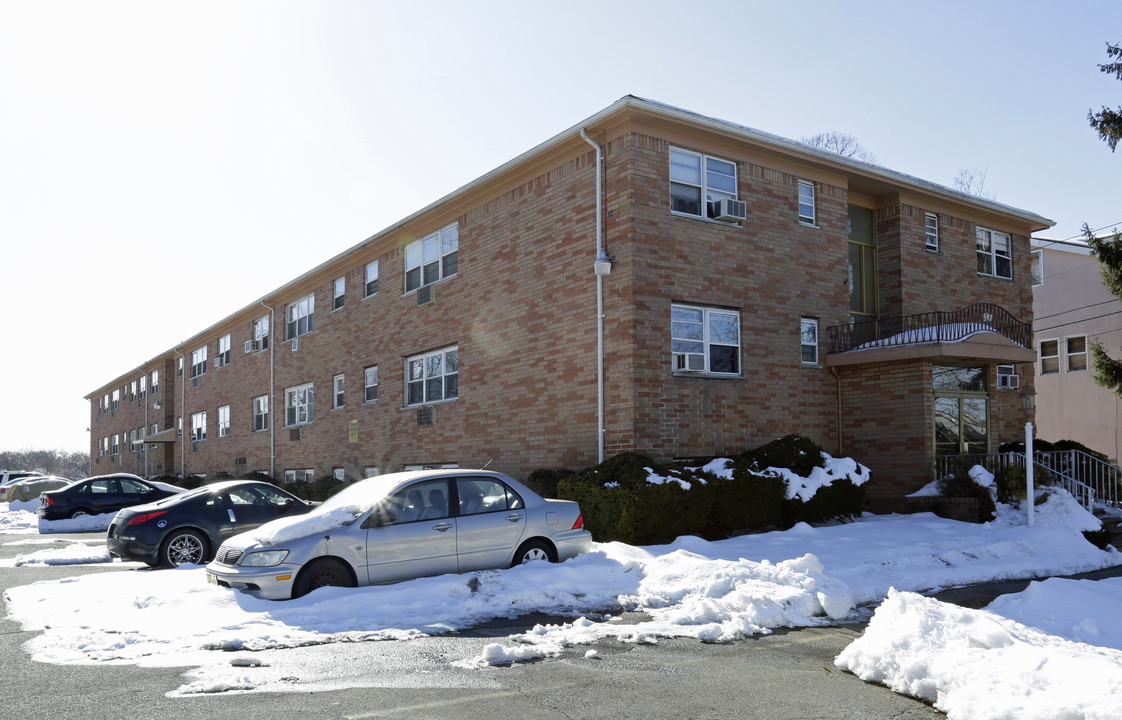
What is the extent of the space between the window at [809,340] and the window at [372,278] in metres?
12.1

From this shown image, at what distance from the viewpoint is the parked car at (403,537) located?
895 cm

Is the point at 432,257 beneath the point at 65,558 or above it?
above

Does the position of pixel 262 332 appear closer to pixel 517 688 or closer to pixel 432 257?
pixel 432 257

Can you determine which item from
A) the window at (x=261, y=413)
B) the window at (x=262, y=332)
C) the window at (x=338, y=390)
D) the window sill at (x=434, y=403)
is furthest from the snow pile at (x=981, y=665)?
the window at (x=262, y=332)

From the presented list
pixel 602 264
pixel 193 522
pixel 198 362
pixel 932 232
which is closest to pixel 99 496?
pixel 193 522

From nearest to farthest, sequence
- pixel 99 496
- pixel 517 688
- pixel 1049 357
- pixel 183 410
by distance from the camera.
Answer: pixel 517 688, pixel 99 496, pixel 1049 357, pixel 183 410

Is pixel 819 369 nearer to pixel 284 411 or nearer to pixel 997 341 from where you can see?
pixel 997 341

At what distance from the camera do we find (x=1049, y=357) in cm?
3152

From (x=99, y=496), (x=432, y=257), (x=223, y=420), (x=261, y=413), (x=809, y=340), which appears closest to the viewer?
(x=809, y=340)

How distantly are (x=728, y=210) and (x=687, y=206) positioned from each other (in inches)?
30.6

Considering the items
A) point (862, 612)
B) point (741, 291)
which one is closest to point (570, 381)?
point (741, 291)

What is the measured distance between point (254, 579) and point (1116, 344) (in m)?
29.3

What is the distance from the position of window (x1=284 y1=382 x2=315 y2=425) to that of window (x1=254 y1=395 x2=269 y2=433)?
229 centimetres

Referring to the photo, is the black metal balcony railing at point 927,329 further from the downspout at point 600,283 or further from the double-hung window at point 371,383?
the double-hung window at point 371,383
